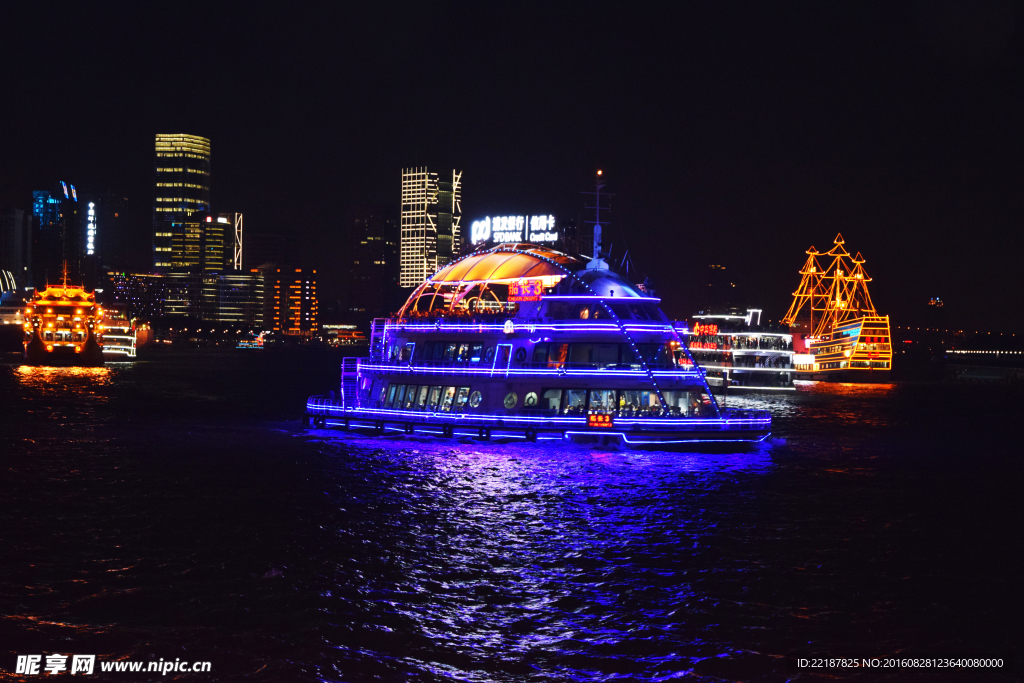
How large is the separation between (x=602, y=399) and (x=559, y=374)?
2819mm

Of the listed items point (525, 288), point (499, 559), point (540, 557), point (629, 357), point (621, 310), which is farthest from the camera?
point (525, 288)

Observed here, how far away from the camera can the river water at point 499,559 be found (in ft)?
68.3

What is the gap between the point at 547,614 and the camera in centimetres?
2331

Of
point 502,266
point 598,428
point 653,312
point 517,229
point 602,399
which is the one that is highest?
point 517,229

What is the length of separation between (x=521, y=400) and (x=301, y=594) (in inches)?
1051

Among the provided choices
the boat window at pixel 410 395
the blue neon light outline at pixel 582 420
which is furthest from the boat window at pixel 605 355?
the boat window at pixel 410 395

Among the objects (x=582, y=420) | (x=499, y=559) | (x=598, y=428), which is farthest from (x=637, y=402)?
(x=499, y=559)

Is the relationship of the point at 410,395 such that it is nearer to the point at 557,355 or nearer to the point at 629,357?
the point at 557,355

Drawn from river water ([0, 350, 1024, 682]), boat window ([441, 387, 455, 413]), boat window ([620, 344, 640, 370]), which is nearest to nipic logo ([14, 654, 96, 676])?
river water ([0, 350, 1024, 682])

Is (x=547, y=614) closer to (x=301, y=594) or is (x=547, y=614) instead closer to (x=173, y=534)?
(x=301, y=594)

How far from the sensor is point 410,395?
184ft

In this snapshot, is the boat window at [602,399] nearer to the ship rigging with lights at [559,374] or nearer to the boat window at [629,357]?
the ship rigging with lights at [559,374]

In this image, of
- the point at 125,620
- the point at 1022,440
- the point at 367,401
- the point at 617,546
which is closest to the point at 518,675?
the point at 125,620
